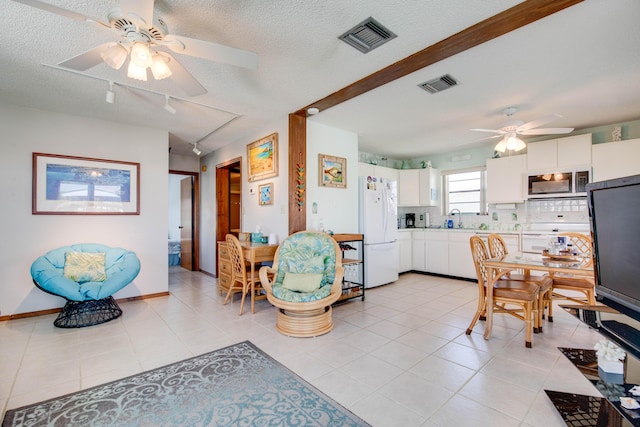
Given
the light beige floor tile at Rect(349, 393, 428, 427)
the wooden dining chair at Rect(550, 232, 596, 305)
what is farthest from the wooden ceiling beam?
the light beige floor tile at Rect(349, 393, 428, 427)

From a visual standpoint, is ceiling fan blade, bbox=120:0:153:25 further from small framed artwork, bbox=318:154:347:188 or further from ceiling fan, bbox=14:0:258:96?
small framed artwork, bbox=318:154:347:188

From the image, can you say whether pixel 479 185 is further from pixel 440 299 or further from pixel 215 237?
pixel 215 237

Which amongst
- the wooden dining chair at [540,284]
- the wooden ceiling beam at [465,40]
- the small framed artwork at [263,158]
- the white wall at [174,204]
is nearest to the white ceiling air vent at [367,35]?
the wooden ceiling beam at [465,40]

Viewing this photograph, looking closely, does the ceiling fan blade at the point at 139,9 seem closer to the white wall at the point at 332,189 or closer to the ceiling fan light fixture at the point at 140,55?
the ceiling fan light fixture at the point at 140,55

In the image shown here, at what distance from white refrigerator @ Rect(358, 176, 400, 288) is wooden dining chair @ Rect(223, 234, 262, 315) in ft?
5.98

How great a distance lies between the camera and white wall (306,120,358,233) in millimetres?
4141

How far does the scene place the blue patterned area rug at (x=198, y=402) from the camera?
5.62 ft

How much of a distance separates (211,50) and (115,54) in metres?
0.65

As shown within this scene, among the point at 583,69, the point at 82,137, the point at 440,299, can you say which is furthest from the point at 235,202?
the point at 583,69

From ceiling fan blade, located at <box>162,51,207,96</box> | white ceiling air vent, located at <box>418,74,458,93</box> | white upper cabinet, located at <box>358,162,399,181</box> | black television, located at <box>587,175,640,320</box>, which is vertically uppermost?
white ceiling air vent, located at <box>418,74,458,93</box>

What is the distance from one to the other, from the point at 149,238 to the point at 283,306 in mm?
2774

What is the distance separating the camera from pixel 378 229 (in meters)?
4.82

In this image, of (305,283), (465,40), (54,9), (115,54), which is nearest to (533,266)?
(465,40)

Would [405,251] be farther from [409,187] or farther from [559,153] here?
[559,153]
